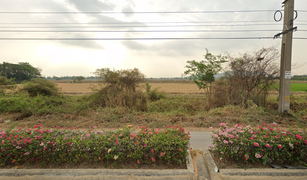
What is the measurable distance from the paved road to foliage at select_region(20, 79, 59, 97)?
12.1 metres

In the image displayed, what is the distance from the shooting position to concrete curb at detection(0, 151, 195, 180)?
2.85 m

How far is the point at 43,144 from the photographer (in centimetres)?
316

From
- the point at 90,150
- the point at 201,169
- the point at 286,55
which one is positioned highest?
the point at 286,55

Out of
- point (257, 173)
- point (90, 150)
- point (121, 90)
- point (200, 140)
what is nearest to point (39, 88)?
point (121, 90)

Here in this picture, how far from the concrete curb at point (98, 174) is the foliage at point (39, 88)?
10.7 m

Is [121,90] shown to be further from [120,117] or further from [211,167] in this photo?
[211,167]

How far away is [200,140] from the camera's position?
5.26 meters

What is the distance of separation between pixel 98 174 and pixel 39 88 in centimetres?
1239

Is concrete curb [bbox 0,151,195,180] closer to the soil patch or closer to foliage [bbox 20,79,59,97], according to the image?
the soil patch

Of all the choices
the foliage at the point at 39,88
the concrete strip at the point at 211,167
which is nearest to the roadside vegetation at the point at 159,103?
the foliage at the point at 39,88

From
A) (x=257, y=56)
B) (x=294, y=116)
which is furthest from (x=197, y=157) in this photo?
(x=257, y=56)

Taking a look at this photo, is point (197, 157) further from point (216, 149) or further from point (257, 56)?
point (257, 56)

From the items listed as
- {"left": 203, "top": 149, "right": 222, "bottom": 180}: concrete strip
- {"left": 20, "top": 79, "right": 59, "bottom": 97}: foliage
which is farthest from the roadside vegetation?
{"left": 203, "top": 149, "right": 222, "bottom": 180}: concrete strip

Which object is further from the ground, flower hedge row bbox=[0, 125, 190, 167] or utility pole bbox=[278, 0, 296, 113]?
utility pole bbox=[278, 0, 296, 113]
